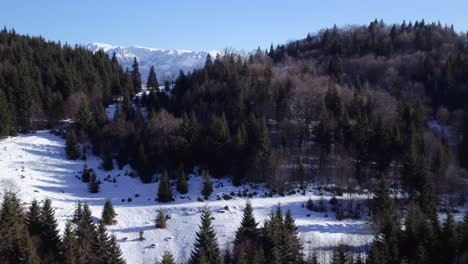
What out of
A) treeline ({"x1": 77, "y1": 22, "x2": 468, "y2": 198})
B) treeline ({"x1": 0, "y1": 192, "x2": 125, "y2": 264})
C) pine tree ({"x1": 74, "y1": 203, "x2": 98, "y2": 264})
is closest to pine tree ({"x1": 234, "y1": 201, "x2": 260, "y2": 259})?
treeline ({"x1": 0, "y1": 192, "x2": 125, "y2": 264})

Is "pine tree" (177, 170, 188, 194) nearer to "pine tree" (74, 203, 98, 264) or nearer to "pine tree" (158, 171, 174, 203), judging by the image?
"pine tree" (158, 171, 174, 203)

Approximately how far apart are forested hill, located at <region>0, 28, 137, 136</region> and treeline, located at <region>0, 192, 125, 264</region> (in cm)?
2883

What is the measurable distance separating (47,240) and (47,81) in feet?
158

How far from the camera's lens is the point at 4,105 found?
193 feet

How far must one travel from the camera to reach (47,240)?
34.2 metres

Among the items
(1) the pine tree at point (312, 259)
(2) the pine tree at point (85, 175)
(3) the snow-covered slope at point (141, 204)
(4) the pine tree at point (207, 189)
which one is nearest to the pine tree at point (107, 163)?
(3) the snow-covered slope at point (141, 204)

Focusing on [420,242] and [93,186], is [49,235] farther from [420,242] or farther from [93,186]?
[420,242]

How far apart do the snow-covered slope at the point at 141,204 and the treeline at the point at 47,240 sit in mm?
4078

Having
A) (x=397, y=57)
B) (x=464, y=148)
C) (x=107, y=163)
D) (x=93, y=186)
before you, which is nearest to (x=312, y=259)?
(x=93, y=186)

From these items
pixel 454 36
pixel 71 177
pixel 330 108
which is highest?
pixel 454 36

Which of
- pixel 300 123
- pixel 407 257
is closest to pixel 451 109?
pixel 300 123

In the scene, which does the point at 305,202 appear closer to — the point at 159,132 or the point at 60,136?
the point at 159,132

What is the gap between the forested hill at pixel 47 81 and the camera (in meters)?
63.4

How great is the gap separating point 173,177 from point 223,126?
907 cm
